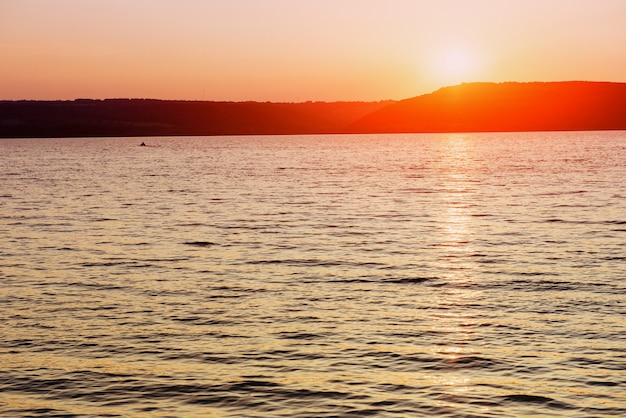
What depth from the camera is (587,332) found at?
24625 millimetres

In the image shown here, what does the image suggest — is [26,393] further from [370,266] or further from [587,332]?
[370,266]

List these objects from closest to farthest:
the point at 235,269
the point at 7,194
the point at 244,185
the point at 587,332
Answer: the point at 587,332 → the point at 235,269 → the point at 7,194 → the point at 244,185

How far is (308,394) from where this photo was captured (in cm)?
1961

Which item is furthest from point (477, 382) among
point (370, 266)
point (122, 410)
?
point (370, 266)

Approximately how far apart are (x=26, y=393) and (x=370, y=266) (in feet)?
65.0

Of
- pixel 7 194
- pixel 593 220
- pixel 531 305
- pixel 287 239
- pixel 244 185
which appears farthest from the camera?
pixel 244 185

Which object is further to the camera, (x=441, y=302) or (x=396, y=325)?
(x=441, y=302)

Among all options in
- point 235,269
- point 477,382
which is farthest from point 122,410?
point 235,269

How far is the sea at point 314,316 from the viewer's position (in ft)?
63.8

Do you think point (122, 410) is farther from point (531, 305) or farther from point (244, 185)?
point (244, 185)

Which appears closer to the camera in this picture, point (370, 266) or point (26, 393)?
point (26, 393)

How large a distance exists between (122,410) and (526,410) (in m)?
8.87

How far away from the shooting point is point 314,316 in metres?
27.2

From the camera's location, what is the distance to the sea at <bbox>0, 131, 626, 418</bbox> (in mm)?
19453
